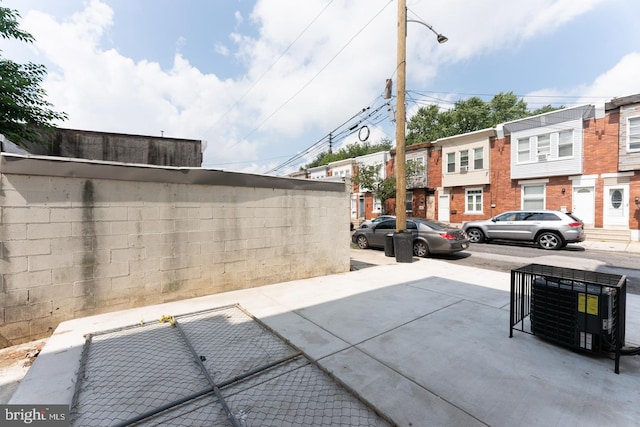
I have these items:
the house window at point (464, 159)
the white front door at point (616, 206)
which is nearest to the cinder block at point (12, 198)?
the white front door at point (616, 206)

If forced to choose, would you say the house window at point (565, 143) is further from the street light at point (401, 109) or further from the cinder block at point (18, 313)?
the cinder block at point (18, 313)

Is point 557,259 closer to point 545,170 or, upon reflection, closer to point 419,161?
point 545,170

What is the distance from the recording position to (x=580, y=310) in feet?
9.76

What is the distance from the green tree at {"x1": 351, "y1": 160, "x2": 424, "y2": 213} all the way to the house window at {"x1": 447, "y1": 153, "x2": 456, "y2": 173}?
1.92 meters

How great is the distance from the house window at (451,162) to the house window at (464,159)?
0.50 metres

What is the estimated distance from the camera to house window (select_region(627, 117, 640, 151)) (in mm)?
13141

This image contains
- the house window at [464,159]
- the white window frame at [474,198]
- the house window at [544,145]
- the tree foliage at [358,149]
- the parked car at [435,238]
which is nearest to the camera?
the parked car at [435,238]

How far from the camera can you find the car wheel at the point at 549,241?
37.3 feet

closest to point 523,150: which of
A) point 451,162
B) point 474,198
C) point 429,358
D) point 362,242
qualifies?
point 474,198

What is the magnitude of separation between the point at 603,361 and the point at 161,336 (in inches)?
192

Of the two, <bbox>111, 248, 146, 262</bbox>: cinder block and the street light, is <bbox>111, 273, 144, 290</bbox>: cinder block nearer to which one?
<bbox>111, 248, 146, 262</bbox>: cinder block

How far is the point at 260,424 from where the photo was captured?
6.90 feet

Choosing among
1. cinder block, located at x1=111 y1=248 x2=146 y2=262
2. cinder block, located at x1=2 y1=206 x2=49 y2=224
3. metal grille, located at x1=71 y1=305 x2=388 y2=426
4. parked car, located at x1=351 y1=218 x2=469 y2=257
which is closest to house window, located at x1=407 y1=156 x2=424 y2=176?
parked car, located at x1=351 y1=218 x2=469 y2=257

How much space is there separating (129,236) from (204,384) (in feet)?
9.28
